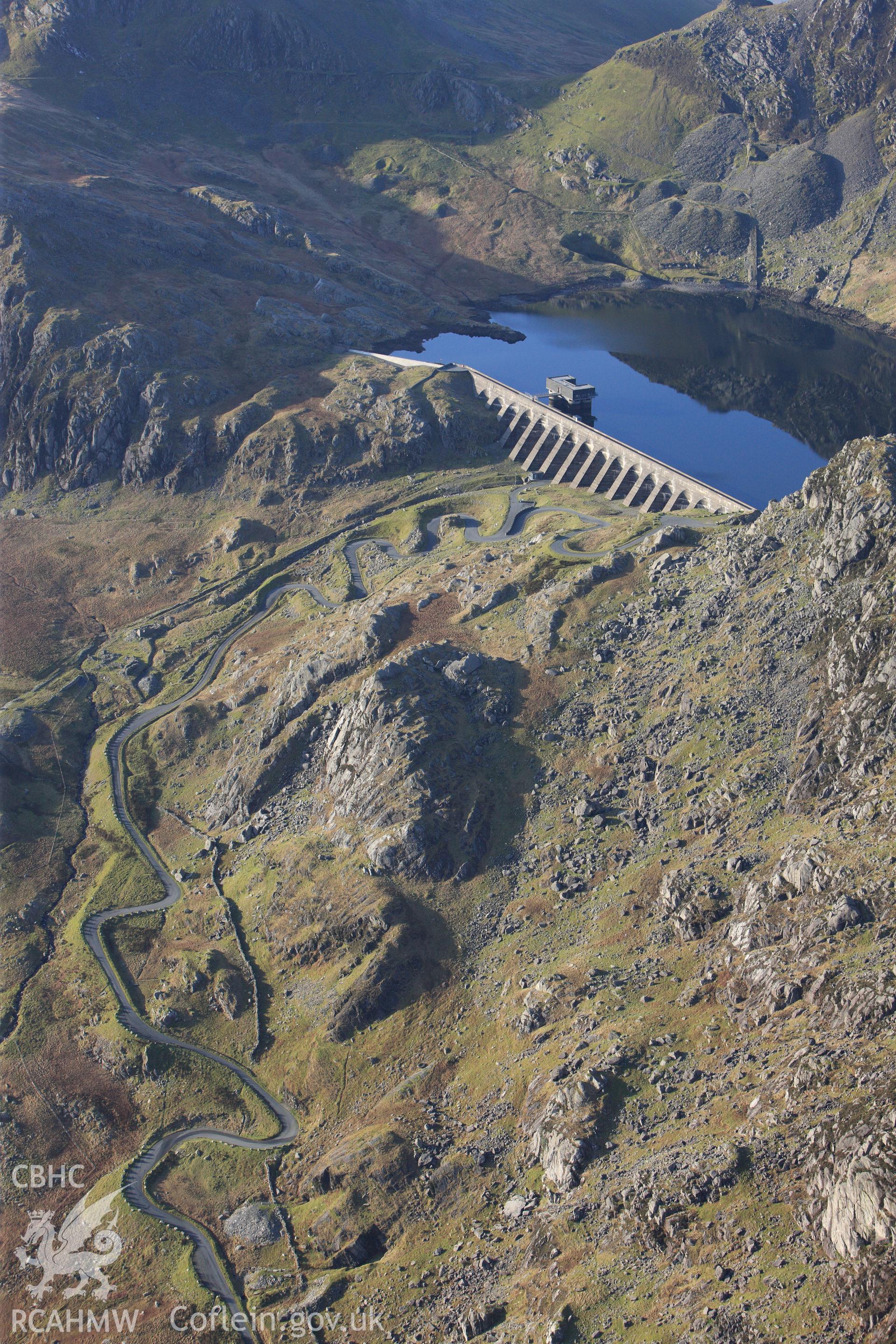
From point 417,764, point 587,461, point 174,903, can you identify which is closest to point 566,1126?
point 417,764

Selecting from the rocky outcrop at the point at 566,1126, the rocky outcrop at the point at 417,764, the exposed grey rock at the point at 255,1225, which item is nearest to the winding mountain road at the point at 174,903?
the exposed grey rock at the point at 255,1225

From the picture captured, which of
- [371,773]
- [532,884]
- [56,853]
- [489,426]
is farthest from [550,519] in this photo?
[56,853]

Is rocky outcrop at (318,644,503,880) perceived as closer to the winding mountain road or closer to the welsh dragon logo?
the winding mountain road

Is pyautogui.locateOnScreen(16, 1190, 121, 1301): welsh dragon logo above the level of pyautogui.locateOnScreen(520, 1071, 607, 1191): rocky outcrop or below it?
below

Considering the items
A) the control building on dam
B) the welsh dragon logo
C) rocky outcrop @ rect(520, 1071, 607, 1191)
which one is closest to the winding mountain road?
the welsh dragon logo

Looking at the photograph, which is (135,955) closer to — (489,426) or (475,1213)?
(475,1213)

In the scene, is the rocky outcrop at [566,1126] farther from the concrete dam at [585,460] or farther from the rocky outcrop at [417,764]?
the concrete dam at [585,460]
